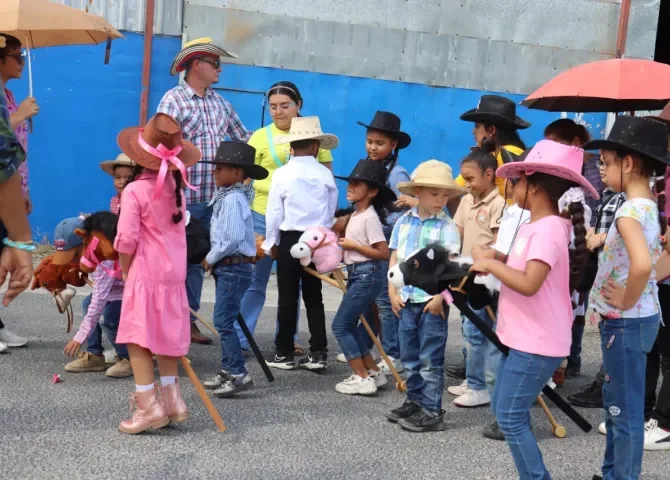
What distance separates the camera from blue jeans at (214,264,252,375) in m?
5.79

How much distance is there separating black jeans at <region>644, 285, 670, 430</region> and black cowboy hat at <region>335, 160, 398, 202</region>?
1864 millimetres

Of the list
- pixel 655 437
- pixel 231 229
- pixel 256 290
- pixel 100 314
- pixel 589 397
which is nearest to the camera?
pixel 655 437

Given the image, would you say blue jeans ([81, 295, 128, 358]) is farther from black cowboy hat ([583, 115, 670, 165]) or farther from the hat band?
black cowboy hat ([583, 115, 670, 165])

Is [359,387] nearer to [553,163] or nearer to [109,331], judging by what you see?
[109,331]

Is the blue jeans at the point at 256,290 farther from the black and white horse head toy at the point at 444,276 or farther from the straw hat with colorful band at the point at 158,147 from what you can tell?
the black and white horse head toy at the point at 444,276

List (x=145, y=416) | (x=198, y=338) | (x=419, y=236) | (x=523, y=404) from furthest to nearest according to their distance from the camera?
(x=198, y=338)
(x=419, y=236)
(x=145, y=416)
(x=523, y=404)

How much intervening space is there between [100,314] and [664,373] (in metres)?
3.53

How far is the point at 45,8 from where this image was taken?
637 centimetres

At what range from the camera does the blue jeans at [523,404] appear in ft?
12.8

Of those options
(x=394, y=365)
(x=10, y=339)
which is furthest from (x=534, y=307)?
(x=10, y=339)

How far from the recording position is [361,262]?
19.9 ft

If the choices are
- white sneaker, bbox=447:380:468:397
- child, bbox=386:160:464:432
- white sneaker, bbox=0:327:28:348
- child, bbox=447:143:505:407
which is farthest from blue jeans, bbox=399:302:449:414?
white sneaker, bbox=0:327:28:348

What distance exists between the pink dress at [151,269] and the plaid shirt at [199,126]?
1762 millimetres

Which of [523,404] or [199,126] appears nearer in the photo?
[523,404]
